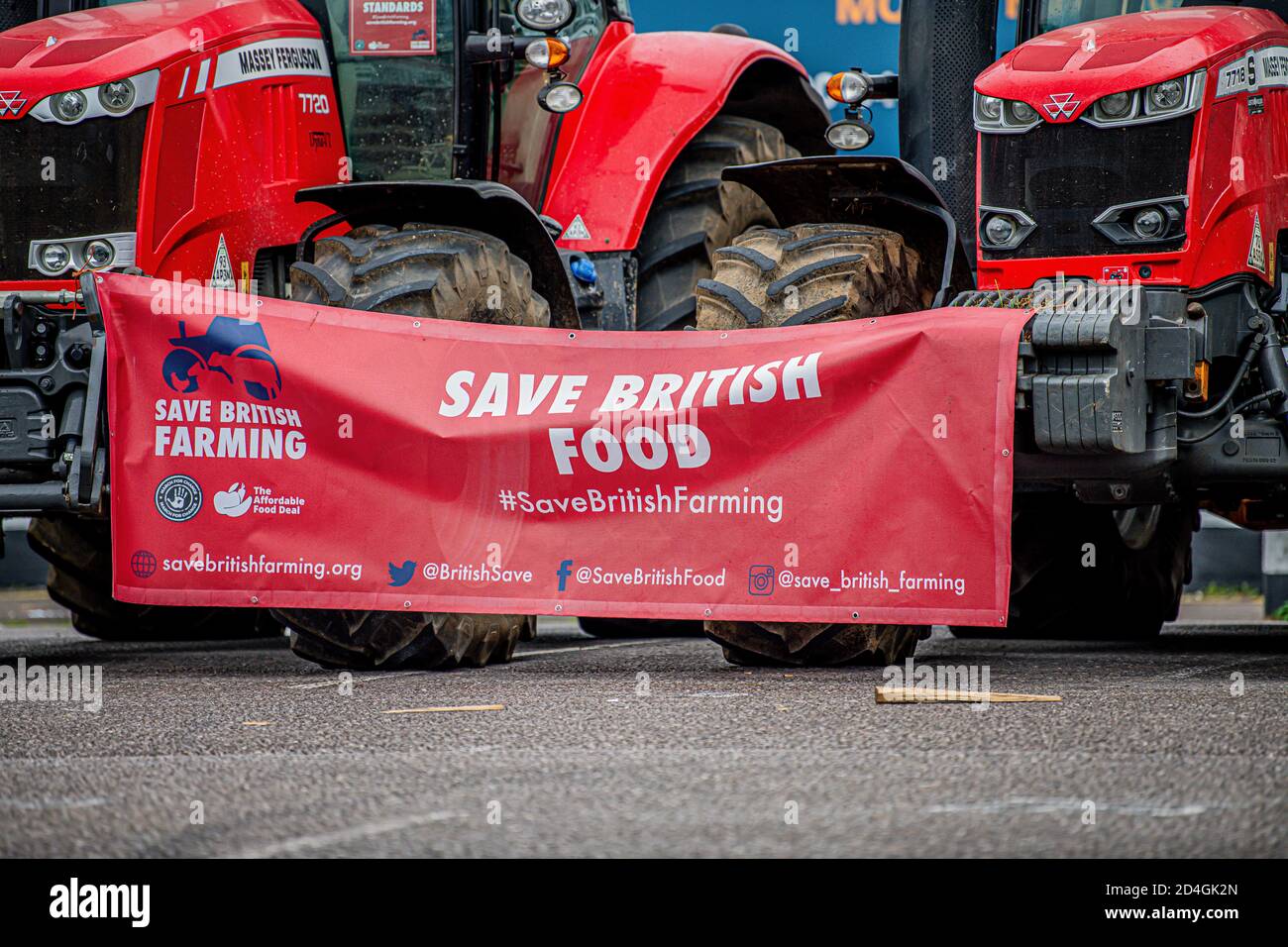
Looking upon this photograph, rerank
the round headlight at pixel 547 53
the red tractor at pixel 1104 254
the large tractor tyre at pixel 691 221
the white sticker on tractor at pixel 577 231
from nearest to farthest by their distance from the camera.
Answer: the red tractor at pixel 1104 254
the round headlight at pixel 547 53
the white sticker on tractor at pixel 577 231
the large tractor tyre at pixel 691 221

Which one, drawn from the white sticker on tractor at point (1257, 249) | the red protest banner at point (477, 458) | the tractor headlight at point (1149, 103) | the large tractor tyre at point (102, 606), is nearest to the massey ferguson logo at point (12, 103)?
the red protest banner at point (477, 458)

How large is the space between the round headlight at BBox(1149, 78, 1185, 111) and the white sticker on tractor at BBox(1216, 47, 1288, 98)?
6.1 inches

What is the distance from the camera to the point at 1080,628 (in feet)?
31.9

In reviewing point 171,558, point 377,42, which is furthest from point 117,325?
point 377,42

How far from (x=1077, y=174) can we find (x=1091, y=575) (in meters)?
3.07

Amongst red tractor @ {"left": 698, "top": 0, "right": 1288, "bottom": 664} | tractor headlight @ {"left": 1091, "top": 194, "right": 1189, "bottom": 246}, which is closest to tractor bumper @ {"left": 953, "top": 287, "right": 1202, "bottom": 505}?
red tractor @ {"left": 698, "top": 0, "right": 1288, "bottom": 664}

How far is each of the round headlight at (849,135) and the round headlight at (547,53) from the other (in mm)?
1257

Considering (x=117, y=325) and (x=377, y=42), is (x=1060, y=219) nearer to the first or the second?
(x=377, y=42)

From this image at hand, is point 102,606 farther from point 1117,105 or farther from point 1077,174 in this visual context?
point 1117,105

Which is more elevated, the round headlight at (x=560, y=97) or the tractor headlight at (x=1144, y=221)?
the round headlight at (x=560, y=97)

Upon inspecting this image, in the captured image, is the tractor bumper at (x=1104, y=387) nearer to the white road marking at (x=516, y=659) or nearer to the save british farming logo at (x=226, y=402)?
the white road marking at (x=516, y=659)

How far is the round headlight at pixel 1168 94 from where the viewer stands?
6.59 metres

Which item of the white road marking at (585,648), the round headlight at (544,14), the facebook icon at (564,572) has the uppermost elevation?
the round headlight at (544,14)

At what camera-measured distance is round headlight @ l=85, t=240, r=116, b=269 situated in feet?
22.8
